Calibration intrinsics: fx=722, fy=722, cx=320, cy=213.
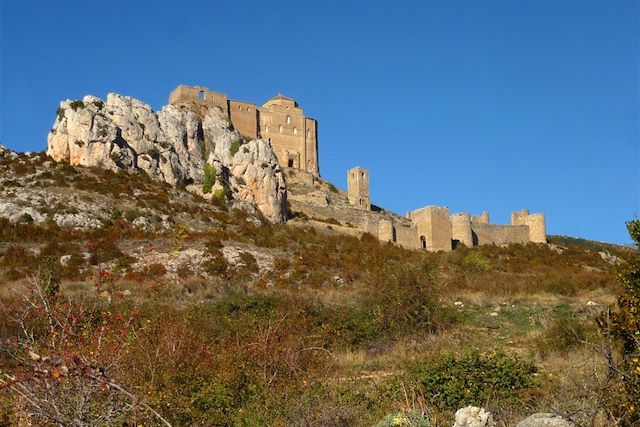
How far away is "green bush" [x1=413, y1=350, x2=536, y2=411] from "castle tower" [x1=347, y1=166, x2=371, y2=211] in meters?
48.2

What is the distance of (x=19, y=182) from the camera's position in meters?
32.2

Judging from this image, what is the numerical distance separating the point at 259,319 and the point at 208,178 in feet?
97.8

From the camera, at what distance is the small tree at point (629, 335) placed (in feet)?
18.5

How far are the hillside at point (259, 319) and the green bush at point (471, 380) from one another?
2 centimetres

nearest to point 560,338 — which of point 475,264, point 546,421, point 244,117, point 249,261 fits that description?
point 546,421

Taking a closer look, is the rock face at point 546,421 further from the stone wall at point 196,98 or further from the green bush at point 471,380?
the stone wall at point 196,98

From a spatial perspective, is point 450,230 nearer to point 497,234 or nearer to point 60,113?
point 497,234

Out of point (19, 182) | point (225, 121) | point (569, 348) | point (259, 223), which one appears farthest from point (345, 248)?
point (225, 121)

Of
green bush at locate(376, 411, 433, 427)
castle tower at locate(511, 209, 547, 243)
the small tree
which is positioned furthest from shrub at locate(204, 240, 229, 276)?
castle tower at locate(511, 209, 547, 243)

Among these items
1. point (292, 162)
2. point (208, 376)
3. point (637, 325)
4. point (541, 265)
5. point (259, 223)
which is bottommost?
point (208, 376)

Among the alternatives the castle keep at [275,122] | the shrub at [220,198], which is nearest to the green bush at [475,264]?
the shrub at [220,198]

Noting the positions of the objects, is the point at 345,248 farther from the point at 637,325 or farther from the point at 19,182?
A: the point at 637,325

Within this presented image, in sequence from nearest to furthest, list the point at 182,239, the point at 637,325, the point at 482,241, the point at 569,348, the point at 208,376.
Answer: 1. the point at 637,325
2. the point at 208,376
3. the point at 569,348
4. the point at 182,239
5. the point at 482,241

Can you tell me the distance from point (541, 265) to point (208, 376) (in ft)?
93.1
